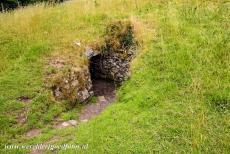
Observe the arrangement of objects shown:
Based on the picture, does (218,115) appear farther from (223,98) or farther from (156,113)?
(156,113)

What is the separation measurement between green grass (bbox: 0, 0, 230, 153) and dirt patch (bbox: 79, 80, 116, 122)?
1.99 feet

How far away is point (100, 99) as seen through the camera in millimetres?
10500

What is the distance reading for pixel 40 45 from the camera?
1123cm

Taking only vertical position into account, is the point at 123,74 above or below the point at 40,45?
below

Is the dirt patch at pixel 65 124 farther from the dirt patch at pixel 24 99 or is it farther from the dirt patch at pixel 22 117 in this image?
the dirt patch at pixel 24 99

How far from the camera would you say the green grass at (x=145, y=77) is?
7.67m

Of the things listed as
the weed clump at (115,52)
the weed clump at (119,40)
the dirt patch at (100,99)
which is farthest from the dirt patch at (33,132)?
the weed clump at (119,40)

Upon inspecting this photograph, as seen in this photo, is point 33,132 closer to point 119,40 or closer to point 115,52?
point 115,52

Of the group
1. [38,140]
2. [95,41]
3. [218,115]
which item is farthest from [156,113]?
[95,41]

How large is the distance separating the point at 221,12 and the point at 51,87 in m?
6.30

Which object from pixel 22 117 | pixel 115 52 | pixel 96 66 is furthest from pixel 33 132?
pixel 115 52

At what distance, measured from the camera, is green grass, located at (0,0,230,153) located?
7672 mm

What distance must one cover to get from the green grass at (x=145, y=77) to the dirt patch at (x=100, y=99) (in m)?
0.61

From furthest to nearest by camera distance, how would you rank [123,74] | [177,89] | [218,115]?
[123,74] → [177,89] → [218,115]
